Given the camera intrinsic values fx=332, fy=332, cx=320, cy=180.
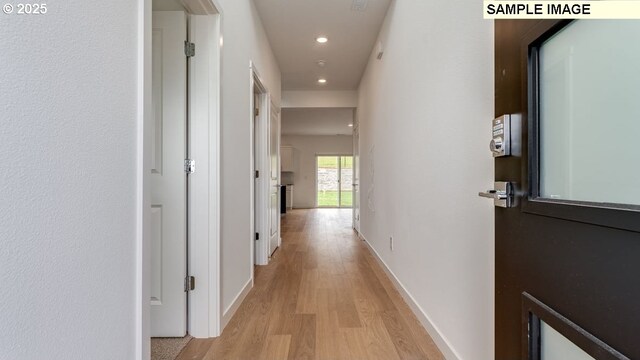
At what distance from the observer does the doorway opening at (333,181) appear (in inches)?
454

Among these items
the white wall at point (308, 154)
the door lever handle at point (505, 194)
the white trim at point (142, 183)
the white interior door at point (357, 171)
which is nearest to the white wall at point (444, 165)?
the door lever handle at point (505, 194)

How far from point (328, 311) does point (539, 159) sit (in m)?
1.90

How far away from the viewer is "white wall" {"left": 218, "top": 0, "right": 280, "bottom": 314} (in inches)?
82.3

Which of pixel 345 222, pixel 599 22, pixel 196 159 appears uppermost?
pixel 599 22

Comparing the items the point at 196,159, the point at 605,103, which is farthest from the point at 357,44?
the point at 605,103

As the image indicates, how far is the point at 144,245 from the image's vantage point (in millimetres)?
1131

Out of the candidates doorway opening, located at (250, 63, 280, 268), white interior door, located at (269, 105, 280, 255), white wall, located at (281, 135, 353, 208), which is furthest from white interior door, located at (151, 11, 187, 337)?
white wall, located at (281, 135, 353, 208)

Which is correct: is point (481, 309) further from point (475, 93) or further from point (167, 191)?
point (167, 191)

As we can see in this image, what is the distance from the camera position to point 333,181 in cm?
1162

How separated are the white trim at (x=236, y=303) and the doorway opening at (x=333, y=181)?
8.82m

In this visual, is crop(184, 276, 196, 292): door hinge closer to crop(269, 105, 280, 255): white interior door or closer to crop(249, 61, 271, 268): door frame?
crop(249, 61, 271, 268): door frame
